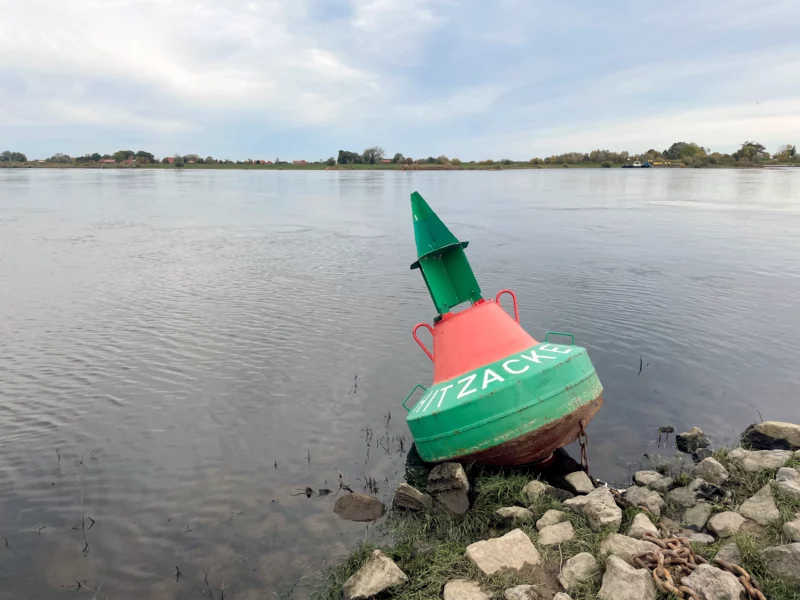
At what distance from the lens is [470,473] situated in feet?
25.3

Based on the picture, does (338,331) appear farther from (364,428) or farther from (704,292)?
(704,292)

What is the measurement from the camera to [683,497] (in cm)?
673

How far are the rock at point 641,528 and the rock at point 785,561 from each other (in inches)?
37.6

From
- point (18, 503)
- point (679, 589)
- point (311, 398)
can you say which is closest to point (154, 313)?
point (311, 398)

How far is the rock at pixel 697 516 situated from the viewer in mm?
6172

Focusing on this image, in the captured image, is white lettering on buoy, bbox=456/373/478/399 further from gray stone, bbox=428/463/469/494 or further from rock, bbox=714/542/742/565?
rock, bbox=714/542/742/565

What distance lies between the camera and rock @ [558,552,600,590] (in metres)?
5.14

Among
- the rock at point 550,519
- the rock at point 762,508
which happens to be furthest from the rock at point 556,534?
the rock at point 762,508

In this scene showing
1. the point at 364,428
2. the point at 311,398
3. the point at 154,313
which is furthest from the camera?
the point at 154,313

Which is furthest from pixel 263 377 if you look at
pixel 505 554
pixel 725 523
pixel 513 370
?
pixel 725 523

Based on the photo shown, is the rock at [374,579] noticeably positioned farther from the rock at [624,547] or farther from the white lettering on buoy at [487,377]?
the white lettering on buoy at [487,377]

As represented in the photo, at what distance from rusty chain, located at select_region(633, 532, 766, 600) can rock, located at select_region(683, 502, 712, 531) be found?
2.62ft

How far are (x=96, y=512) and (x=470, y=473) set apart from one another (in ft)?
15.7

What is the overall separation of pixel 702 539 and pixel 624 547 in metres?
0.96
